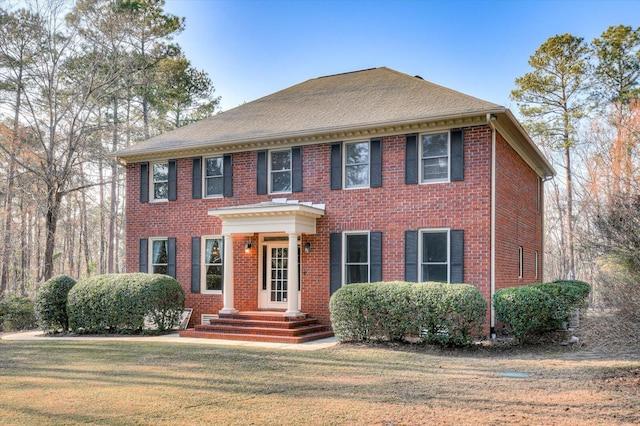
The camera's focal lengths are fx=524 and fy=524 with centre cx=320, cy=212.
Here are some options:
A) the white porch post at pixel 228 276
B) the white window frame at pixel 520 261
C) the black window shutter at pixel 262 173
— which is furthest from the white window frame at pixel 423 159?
the white porch post at pixel 228 276

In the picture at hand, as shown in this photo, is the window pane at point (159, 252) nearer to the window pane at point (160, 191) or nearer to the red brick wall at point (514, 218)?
the window pane at point (160, 191)

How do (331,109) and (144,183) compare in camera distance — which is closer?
(331,109)

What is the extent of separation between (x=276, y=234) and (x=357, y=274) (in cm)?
256

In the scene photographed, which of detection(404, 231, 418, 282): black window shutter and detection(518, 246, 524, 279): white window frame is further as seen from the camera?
detection(518, 246, 524, 279): white window frame

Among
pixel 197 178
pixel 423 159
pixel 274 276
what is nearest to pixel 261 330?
pixel 274 276

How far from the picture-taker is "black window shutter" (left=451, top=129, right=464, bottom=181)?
12117mm

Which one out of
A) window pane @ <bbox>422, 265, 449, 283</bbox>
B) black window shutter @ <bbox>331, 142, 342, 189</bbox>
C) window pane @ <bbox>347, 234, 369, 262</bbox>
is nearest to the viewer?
window pane @ <bbox>422, 265, 449, 283</bbox>

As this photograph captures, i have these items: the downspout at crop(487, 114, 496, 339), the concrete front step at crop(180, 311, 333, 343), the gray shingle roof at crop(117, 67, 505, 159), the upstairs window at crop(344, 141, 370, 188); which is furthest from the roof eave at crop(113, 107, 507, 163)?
the concrete front step at crop(180, 311, 333, 343)

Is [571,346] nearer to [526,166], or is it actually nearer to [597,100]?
[526,166]

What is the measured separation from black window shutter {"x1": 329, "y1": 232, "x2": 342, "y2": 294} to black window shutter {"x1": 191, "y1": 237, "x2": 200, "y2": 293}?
4139 millimetres

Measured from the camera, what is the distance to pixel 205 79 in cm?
2814

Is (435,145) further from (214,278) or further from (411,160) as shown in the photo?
(214,278)

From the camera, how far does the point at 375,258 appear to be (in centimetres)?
1291

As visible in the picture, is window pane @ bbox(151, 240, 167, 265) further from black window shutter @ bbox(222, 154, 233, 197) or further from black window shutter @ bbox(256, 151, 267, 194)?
black window shutter @ bbox(256, 151, 267, 194)
